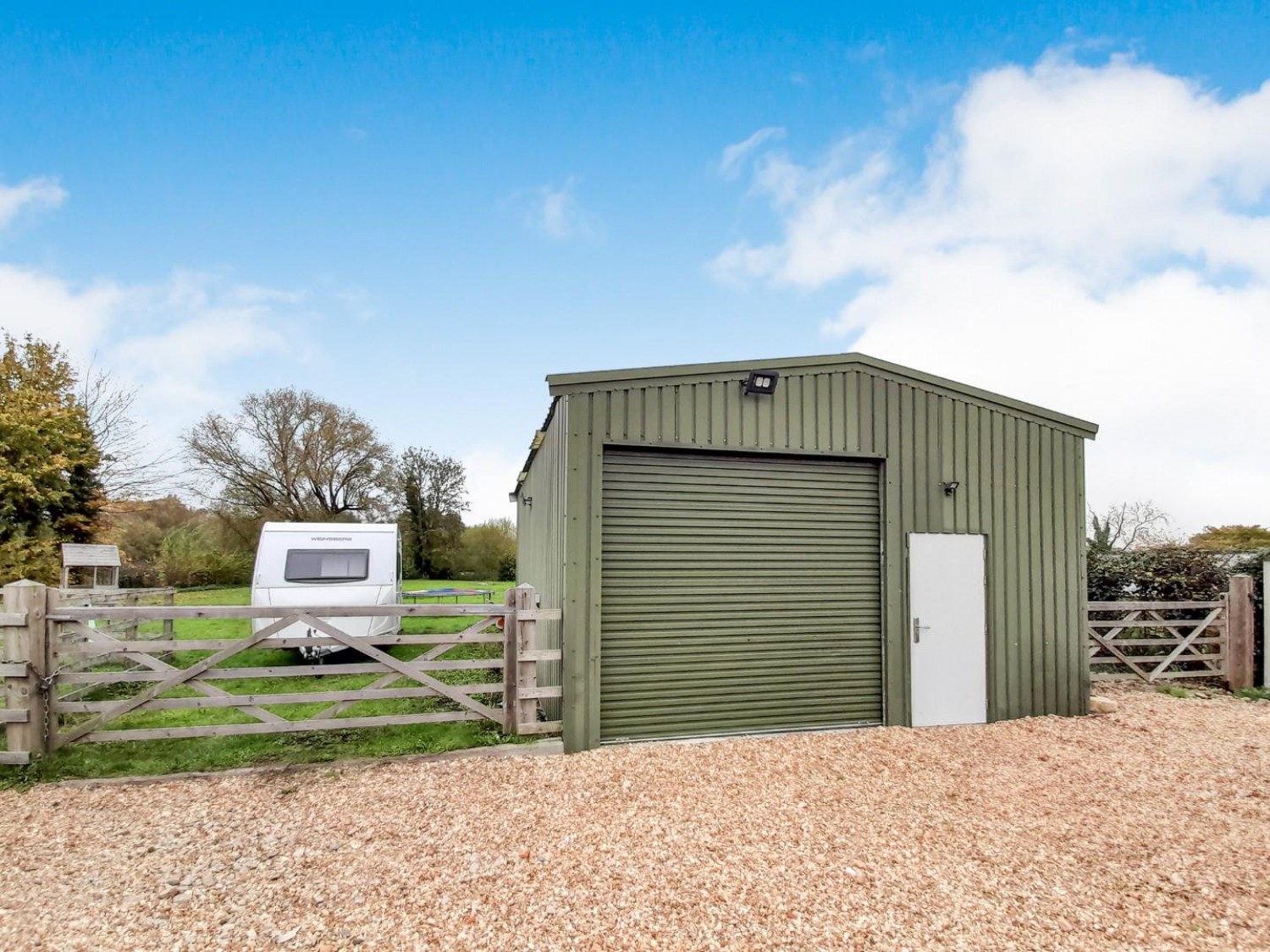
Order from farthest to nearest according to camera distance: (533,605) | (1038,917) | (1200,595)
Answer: (1200,595) → (533,605) → (1038,917)

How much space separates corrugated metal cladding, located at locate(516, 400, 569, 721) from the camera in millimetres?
5828

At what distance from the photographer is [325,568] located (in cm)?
970

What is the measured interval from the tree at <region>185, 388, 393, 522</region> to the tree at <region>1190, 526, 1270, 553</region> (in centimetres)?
2672

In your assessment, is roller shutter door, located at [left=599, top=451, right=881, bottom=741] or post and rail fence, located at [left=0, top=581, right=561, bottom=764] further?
roller shutter door, located at [left=599, top=451, right=881, bottom=741]

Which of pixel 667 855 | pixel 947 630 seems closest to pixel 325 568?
pixel 667 855

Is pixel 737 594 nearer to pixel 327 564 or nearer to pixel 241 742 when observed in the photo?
pixel 241 742

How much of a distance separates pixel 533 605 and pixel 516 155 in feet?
23.1

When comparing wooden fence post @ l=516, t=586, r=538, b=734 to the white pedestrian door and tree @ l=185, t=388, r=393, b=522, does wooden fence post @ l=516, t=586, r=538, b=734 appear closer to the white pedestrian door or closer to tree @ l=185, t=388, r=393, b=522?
the white pedestrian door

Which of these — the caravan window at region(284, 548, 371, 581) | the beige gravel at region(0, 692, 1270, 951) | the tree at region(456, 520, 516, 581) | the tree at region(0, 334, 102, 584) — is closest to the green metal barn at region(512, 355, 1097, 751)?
the beige gravel at region(0, 692, 1270, 951)

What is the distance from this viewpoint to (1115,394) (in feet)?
36.9

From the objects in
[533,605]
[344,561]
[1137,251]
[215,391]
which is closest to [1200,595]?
[1137,251]

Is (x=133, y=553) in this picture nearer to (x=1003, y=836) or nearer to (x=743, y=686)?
(x=743, y=686)

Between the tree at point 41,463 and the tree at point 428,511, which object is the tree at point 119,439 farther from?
the tree at point 428,511

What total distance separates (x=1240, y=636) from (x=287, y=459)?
2623cm
